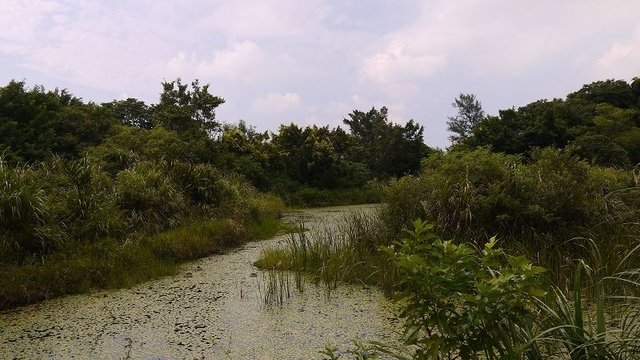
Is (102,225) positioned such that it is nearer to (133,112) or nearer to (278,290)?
(278,290)

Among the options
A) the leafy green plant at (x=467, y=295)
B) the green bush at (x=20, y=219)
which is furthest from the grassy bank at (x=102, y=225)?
the leafy green plant at (x=467, y=295)

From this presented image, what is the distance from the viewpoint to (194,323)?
368 centimetres

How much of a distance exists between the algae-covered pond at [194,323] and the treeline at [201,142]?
497cm

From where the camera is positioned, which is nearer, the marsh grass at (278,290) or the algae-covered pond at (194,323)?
the algae-covered pond at (194,323)

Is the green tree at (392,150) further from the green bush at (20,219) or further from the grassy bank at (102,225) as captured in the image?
the green bush at (20,219)

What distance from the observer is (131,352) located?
3.12 meters

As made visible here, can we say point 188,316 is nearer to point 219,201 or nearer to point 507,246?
point 507,246

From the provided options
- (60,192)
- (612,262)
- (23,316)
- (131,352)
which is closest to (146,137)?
(60,192)

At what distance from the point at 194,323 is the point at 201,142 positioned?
819 centimetres

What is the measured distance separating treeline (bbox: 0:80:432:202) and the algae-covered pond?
4.97m

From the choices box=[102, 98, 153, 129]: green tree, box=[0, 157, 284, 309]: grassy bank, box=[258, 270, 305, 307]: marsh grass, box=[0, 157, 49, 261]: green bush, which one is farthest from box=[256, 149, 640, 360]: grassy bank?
box=[102, 98, 153, 129]: green tree

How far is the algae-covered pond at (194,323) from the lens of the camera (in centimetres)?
316

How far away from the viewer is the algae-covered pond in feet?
10.4

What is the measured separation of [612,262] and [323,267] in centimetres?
271
